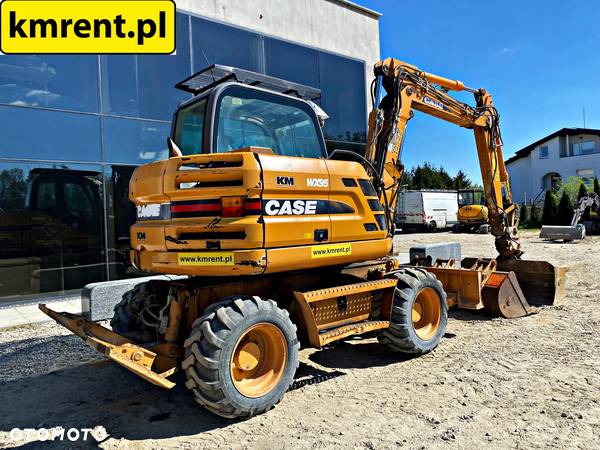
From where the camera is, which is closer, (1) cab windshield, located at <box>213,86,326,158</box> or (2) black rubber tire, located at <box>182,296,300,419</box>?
(2) black rubber tire, located at <box>182,296,300,419</box>

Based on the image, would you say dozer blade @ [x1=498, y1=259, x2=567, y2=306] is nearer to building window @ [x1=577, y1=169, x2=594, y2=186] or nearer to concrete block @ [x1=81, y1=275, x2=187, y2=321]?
concrete block @ [x1=81, y1=275, x2=187, y2=321]

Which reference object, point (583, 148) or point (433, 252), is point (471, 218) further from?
point (433, 252)

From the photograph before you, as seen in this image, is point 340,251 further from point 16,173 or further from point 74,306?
point 16,173

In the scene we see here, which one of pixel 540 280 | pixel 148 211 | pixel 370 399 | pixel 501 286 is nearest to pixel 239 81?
pixel 148 211

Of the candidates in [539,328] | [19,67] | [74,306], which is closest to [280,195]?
[539,328]

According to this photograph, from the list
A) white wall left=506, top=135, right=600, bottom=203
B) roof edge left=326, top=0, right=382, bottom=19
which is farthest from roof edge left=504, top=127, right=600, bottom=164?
roof edge left=326, top=0, right=382, bottom=19

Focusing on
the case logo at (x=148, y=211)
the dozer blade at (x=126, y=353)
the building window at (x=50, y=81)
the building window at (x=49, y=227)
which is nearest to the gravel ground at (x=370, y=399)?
the dozer blade at (x=126, y=353)

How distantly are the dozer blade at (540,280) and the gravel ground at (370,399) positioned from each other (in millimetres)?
1279

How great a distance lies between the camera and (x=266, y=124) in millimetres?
4871

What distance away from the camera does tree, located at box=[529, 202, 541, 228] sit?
3125 centimetres

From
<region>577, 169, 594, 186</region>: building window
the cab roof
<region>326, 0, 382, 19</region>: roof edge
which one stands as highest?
<region>326, 0, 382, 19</region>: roof edge

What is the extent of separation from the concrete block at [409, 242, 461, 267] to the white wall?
98.8 feet

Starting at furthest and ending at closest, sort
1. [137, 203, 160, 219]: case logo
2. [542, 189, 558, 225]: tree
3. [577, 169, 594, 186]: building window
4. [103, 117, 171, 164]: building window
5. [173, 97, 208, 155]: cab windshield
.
Result: 1. [577, 169, 594, 186]: building window
2. [542, 189, 558, 225]: tree
3. [103, 117, 171, 164]: building window
4. [173, 97, 208, 155]: cab windshield
5. [137, 203, 160, 219]: case logo

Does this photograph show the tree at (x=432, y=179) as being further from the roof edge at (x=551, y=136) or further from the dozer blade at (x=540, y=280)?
the dozer blade at (x=540, y=280)
